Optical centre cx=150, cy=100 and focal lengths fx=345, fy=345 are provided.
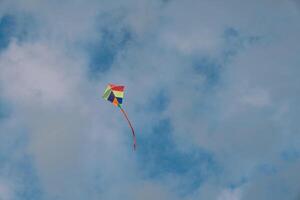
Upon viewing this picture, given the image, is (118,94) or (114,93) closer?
(114,93)

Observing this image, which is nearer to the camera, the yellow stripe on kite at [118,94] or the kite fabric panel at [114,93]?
the kite fabric panel at [114,93]

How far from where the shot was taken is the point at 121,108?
194ft

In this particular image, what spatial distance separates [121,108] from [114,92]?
426 centimetres

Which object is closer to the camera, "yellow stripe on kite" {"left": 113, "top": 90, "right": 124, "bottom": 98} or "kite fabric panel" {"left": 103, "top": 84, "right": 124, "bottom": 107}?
"kite fabric panel" {"left": 103, "top": 84, "right": 124, "bottom": 107}

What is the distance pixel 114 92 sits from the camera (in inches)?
2445

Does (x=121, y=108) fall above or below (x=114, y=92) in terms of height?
below
